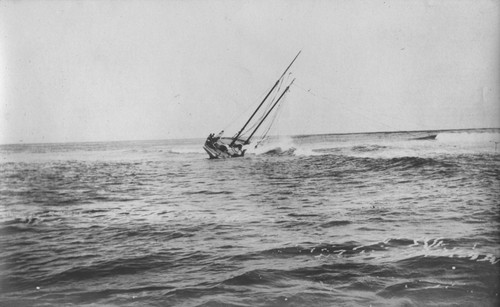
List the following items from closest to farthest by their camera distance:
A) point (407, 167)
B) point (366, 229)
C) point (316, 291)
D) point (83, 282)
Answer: point (316, 291) → point (83, 282) → point (366, 229) → point (407, 167)

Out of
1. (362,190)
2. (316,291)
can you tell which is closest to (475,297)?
(316,291)

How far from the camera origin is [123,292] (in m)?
5.97

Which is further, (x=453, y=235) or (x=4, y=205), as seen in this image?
(x=4, y=205)

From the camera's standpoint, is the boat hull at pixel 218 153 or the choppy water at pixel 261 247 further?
the boat hull at pixel 218 153

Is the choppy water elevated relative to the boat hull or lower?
lower

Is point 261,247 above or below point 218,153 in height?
below

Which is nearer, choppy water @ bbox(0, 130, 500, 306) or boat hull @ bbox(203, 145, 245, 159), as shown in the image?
choppy water @ bbox(0, 130, 500, 306)

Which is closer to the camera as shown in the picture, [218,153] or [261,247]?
[261,247]

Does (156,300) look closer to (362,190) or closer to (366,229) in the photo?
(366,229)

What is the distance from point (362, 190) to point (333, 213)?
412cm

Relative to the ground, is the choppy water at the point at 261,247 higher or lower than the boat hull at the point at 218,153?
lower

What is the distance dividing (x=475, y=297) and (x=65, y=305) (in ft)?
22.9

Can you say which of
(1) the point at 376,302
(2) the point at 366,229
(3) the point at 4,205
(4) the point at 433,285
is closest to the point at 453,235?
(2) the point at 366,229

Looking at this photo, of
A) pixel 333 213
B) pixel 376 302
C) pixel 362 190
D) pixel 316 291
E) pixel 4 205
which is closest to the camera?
pixel 376 302
